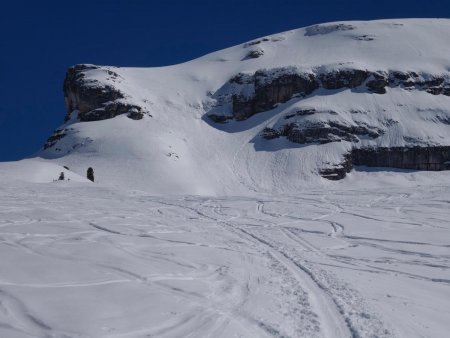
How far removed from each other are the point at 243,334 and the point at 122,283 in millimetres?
2530

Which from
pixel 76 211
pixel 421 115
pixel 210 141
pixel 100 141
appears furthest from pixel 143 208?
pixel 421 115

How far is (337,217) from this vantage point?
17547mm

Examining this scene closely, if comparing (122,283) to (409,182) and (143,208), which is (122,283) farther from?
(409,182)

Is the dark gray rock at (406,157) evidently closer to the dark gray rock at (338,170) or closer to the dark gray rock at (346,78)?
the dark gray rock at (338,170)

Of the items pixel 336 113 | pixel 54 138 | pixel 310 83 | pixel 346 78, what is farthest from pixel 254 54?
pixel 54 138

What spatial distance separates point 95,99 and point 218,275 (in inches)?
2560

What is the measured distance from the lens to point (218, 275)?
8.32 metres

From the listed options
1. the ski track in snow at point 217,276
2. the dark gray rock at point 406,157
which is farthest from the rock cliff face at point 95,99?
the ski track in snow at point 217,276

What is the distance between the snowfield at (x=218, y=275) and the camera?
5.67m

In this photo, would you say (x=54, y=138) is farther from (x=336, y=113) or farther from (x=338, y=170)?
(x=336, y=113)

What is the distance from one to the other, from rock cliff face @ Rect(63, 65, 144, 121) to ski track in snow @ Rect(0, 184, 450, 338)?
51647 mm

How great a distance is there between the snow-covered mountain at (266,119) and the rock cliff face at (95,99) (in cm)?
18

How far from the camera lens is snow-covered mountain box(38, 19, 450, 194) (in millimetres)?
53812

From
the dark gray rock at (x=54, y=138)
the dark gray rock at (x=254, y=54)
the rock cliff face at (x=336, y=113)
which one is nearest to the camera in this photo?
the rock cliff face at (x=336, y=113)
